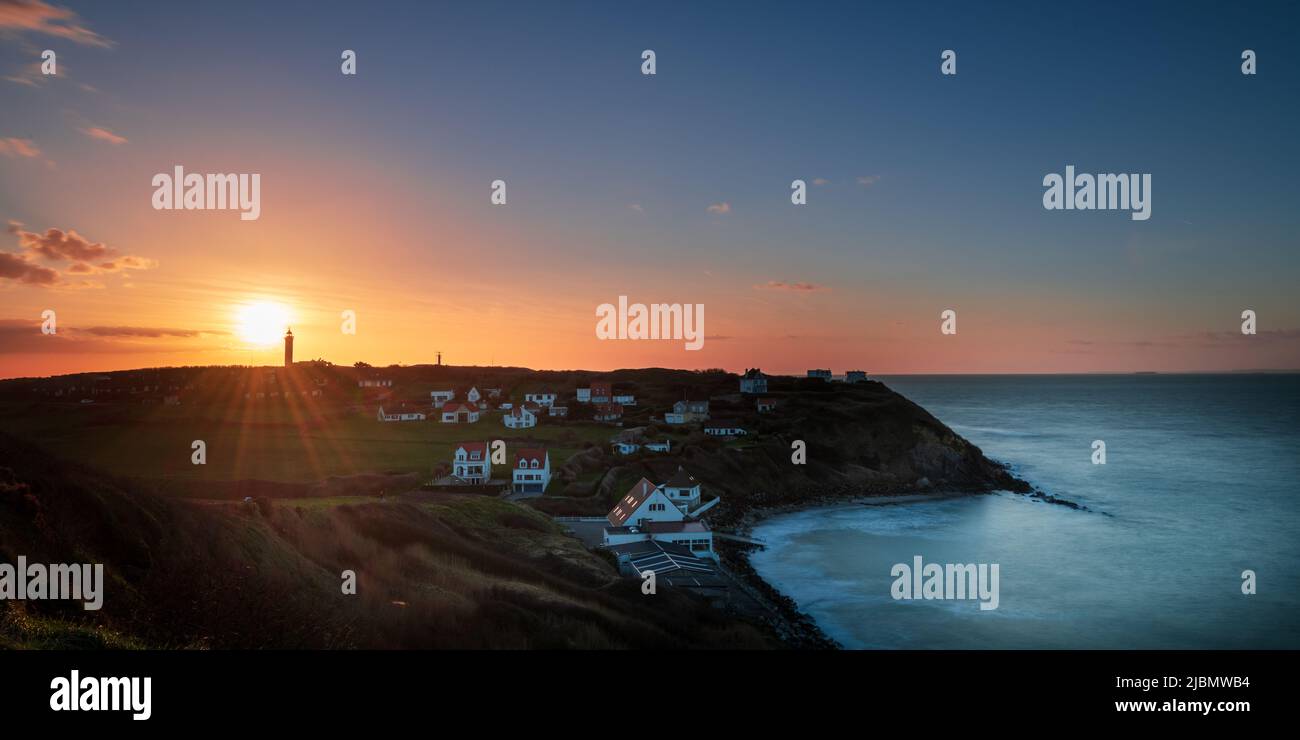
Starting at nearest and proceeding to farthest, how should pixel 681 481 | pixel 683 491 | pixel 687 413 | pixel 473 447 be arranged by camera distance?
pixel 683 491 < pixel 681 481 < pixel 473 447 < pixel 687 413

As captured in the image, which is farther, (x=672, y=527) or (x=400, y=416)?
(x=400, y=416)

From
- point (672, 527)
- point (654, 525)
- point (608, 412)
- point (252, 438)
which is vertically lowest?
point (672, 527)

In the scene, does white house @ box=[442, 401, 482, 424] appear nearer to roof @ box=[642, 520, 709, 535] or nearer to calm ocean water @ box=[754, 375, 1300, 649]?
calm ocean water @ box=[754, 375, 1300, 649]

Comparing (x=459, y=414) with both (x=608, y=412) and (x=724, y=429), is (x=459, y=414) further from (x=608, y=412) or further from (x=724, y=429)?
(x=724, y=429)

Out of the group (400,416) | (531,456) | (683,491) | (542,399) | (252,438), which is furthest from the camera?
(542,399)

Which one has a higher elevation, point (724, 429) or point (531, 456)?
point (531, 456)

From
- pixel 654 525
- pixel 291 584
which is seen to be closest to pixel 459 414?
pixel 654 525
